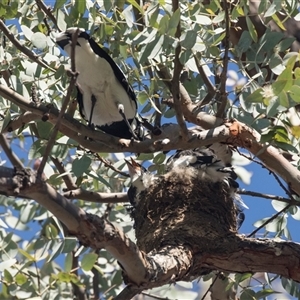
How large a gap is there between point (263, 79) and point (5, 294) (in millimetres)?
1523

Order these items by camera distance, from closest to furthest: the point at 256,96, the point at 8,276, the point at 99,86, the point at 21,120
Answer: the point at 256,96
the point at 21,120
the point at 8,276
the point at 99,86

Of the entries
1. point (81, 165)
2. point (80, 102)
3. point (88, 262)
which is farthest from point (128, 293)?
point (80, 102)

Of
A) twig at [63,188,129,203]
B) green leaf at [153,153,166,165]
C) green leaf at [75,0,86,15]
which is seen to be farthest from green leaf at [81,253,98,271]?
green leaf at [75,0,86,15]

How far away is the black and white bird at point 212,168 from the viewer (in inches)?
140

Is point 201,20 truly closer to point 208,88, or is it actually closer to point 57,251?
point 208,88

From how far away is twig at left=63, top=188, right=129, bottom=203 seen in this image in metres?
3.27

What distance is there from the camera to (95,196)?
3.37 m

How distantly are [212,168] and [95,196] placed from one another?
2.04ft

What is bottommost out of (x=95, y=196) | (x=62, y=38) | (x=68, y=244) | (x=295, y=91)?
(x=295, y=91)

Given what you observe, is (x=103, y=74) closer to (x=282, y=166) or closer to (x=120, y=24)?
(x=120, y=24)

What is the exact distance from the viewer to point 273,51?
2758mm

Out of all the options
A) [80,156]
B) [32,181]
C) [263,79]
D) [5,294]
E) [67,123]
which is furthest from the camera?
[5,294]

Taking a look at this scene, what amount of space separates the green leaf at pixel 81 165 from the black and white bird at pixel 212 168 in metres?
0.93

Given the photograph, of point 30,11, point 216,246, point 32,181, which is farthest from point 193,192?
point 32,181
